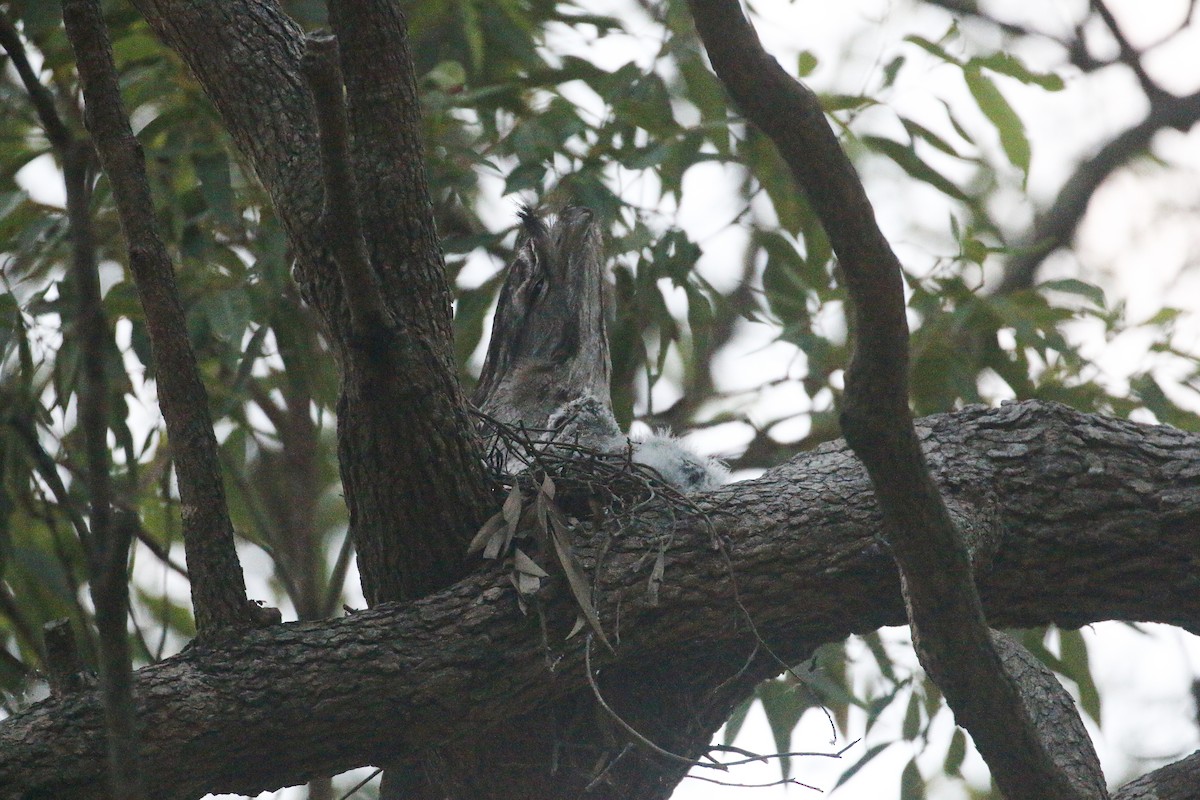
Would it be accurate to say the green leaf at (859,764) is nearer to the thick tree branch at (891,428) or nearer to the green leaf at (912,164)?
the thick tree branch at (891,428)

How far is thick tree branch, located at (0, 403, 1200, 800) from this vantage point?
155 cm

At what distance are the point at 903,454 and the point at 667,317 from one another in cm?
197

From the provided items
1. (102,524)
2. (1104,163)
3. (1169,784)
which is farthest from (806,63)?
(102,524)

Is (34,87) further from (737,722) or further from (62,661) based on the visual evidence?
(737,722)

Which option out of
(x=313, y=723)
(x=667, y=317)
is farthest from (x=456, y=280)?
(x=313, y=723)

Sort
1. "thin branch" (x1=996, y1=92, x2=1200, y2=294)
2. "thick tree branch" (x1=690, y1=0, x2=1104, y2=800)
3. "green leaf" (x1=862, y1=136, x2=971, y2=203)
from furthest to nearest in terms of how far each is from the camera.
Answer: "thin branch" (x1=996, y1=92, x2=1200, y2=294), "green leaf" (x1=862, y1=136, x2=971, y2=203), "thick tree branch" (x1=690, y1=0, x2=1104, y2=800)

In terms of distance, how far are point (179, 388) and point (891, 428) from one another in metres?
0.94

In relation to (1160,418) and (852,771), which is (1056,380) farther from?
(852,771)

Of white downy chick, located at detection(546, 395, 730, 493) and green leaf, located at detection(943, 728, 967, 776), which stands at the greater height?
white downy chick, located at detection(546, 395, 730, 493)

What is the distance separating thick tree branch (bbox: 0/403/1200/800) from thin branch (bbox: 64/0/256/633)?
0.24ft

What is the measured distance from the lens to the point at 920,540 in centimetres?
146

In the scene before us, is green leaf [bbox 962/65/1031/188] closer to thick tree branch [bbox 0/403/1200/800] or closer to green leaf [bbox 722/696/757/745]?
thick tree branch [bbox 0/403/1200/800]

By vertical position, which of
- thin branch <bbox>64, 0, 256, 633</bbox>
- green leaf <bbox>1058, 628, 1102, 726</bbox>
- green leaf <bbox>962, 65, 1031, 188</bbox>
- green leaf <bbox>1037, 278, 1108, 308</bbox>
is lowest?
green leaf <bbox>1058, 628, 1102, 726</bbox>

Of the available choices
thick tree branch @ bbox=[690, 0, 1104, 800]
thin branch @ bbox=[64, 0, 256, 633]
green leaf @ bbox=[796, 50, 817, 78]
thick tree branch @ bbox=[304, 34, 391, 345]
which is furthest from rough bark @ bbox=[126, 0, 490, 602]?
green leaf @ bbox=[796, 50, 817, 78]
